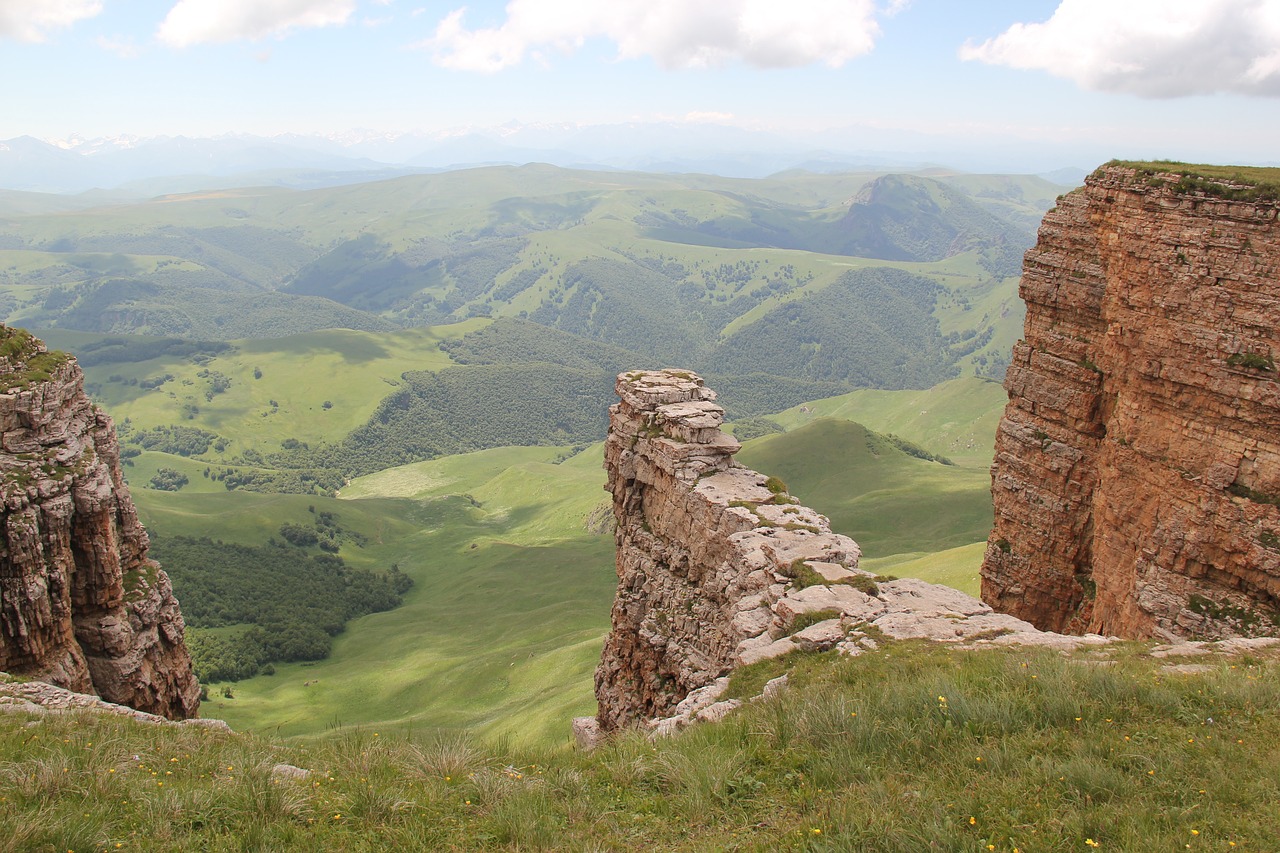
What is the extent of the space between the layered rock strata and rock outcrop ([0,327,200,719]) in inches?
720

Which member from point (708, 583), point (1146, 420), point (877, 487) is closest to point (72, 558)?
point (708, 583)

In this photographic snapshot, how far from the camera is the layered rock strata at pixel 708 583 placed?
74.9ft

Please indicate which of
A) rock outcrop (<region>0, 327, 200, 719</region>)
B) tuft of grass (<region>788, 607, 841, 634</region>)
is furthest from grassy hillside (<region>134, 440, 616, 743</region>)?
tuft of grass (<region>788, 607, 841, 634</region>)

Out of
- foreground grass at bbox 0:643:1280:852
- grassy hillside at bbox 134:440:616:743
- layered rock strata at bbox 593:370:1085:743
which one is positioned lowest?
→ grassy hillside at bbox 134:440:616:743

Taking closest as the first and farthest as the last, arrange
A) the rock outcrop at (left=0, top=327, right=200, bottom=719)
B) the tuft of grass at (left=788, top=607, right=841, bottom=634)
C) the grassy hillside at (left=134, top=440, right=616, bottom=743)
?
the tuft of grass at (left=788, top=607, right=841, bottom=634) < the rock outcrop at (left=0, top=327, right=200, bottom=719) < the grassy hillside at (left=134, top=440, right=616, bottom=743)

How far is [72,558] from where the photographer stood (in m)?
28.3

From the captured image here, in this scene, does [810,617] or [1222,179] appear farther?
[1222,179]

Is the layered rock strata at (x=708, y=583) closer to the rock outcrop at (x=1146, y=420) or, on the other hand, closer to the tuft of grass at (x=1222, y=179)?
the rock outcrop at (x=1146, y=420)

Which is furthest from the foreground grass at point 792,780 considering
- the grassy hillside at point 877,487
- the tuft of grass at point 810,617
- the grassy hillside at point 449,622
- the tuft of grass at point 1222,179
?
the grassy hillside at point 877,487

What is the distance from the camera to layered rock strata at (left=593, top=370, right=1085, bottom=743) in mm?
22828

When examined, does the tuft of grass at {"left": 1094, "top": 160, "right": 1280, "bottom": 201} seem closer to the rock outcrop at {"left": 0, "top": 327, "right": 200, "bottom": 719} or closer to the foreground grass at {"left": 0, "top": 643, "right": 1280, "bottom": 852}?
the foreground grass at {"left": 0, "top": 643, "right": 1280, "bottom": 852}

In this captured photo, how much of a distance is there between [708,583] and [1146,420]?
1888 centimetres

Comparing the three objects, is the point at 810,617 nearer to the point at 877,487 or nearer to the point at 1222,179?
the point at 1222,179

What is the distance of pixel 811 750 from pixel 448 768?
23.2 ft
